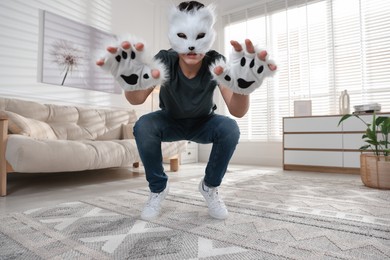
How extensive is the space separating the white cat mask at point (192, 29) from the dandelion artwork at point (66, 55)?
7.64 ft

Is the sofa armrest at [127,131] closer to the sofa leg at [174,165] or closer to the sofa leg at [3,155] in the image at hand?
→ the sofa leg at [174,165]

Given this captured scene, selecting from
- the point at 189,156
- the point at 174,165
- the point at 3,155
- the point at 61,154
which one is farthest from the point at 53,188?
the point at 189,156

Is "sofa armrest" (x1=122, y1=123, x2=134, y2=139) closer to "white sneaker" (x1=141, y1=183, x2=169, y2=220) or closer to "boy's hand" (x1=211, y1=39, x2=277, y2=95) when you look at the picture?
"white sneaker" (x1=141, y1=183, x2=169, y2=220)

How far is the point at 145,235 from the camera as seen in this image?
35.9 inches

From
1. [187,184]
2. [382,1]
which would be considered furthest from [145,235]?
[382,1]

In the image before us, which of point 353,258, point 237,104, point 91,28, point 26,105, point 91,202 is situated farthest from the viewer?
point 91,28

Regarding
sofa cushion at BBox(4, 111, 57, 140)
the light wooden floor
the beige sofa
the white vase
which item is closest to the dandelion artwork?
the beige sofa

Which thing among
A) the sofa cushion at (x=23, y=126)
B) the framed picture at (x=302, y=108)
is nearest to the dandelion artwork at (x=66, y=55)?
the sofa cushion at (x=23, y=126)

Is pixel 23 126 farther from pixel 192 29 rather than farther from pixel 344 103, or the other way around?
pixel 344 103

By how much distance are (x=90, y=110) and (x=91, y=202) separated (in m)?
1.64

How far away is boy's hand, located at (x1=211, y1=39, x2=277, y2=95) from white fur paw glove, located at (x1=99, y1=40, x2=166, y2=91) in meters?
0.20

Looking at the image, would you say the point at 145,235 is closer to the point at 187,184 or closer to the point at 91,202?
the point at 91,202

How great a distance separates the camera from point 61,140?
1880mm

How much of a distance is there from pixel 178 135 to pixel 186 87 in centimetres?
26
